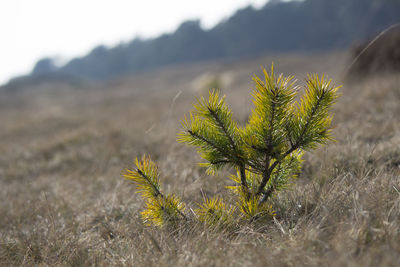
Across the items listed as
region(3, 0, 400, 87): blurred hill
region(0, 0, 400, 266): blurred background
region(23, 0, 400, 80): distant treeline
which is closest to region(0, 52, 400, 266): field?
region(0, 0, 400, 266): blurred background

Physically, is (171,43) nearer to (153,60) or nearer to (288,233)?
(153,60)

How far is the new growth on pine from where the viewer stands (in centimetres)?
105

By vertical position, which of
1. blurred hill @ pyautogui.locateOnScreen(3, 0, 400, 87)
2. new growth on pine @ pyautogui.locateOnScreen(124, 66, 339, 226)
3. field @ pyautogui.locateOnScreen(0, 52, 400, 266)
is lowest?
field @ pyautogui.locateOnScreen(0, 52, 400, 266)

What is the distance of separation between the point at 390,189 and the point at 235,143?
0.80m

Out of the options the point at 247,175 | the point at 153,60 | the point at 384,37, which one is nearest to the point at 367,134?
the point at 247,175

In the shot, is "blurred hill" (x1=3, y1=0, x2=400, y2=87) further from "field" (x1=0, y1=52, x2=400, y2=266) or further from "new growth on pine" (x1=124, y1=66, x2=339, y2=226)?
"new growth on pine" (x1=124, y1=66, x2=339, y2=226)

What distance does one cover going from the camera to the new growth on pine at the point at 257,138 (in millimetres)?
1052

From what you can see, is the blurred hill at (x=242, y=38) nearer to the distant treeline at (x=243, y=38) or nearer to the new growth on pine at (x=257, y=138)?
the distant treeline at (x=243, y=38)

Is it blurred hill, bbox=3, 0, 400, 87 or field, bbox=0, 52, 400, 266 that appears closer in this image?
field, bbox=0, 52, 400, 266

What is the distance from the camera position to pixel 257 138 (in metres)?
1.13

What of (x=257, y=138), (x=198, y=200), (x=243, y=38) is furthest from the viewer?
(x=243, y=38)

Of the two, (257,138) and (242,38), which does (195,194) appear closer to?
(257,138)

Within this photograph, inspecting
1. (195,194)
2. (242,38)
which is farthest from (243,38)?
(195,194)

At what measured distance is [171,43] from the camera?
76625 millimetres
